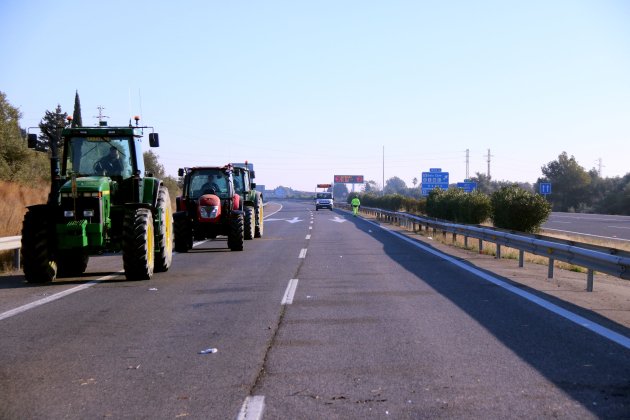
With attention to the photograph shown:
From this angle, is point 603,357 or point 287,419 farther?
point 603,357

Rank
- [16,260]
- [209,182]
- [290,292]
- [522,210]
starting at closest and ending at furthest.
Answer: [290,292] → [16,260] → [209,182] → [522,210]

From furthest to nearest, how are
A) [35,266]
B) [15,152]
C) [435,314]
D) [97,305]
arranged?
[15,152] → [35,266] → [97,305] → [435,314]

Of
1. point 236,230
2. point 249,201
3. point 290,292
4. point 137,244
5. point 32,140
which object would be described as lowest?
point 290,292

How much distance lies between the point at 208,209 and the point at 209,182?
1.50m

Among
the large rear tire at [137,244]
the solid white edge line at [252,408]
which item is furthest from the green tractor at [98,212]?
the solid white edge line at [252,408]

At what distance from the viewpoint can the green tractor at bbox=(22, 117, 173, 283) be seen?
1147 centimetres

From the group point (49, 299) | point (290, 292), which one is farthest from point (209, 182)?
point (49, 299)

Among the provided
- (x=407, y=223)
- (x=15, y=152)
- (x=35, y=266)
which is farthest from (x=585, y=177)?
(x=35, y=266)

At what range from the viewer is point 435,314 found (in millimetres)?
8633

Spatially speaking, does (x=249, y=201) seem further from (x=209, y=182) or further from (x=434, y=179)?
(x=434, y=179)

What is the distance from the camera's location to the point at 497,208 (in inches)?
961

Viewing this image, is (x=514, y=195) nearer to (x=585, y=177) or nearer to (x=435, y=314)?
(x=435, y=314)

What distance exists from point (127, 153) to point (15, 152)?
21020mm

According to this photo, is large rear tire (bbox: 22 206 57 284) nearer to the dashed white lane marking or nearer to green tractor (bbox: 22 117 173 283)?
green tractor (bbox: 22 117 173 283)
